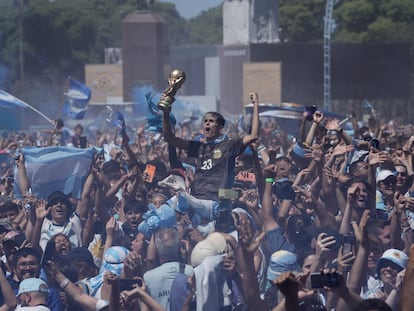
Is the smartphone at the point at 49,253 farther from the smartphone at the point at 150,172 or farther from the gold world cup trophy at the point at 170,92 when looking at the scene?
the smartphone at the point at 150,172

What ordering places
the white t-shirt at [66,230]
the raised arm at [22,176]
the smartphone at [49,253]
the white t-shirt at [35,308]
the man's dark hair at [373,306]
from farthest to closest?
the raised arm at [22,176]
the white t-shirt at [66,230]
the smartphone at [49,253]
the white t-shirt at [35,308]
the man's dark hair at [373,306]

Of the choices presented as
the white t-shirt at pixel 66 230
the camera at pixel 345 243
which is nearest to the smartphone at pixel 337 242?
the camera at pixel 345 243

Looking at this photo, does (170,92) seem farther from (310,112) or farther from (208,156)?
(310,112)

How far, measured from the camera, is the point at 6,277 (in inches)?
327

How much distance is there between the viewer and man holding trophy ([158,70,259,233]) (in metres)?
9.09

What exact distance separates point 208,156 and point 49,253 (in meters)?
1.38

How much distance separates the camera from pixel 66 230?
32.5 feet

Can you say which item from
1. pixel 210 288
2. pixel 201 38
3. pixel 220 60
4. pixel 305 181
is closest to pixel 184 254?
pixel 210 288

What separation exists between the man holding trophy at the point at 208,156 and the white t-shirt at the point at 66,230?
37.3 inches

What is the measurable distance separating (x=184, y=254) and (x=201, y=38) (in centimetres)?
11722

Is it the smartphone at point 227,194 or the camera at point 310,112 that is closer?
the smartphone at point 227,194

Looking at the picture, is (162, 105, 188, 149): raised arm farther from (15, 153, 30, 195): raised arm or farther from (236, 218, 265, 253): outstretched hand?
(15, 153, 30, 195): raised arm

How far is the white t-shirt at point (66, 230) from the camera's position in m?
9.77

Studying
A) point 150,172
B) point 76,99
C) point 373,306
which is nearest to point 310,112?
point 150,172
